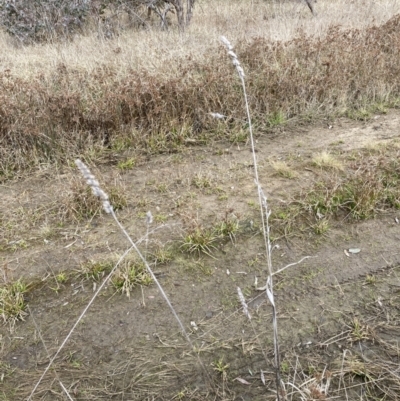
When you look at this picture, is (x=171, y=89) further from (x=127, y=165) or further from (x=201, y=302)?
(x=201, y=302)

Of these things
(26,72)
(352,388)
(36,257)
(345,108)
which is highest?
(26,72)

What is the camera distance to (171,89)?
189 inches

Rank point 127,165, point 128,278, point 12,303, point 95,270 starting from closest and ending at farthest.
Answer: point 12,303, point 128,278, point 95,270, point 127,165

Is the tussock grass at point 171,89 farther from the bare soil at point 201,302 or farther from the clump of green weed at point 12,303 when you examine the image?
the clump of green weed at point 12,303

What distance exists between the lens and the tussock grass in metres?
4.52

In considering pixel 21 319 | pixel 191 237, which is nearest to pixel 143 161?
pixel 191 237

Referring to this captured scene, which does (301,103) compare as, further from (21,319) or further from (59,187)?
(21,319)

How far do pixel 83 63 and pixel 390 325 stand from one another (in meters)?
5.34

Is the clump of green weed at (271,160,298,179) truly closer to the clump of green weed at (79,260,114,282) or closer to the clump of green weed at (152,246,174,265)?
the clump of green weed at (152,246,174,265)

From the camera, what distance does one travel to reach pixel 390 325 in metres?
2.46

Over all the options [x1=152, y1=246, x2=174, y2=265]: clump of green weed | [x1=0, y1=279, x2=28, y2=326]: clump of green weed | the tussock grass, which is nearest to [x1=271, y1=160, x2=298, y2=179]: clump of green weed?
the tussock grass

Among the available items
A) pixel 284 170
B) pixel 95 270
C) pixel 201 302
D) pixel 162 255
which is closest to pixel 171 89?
pixel 284 170

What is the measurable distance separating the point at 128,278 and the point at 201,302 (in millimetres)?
555

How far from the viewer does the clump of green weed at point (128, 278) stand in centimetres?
280
